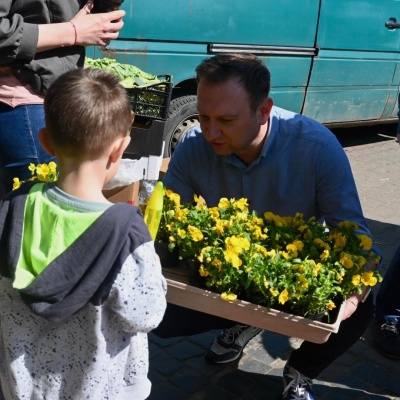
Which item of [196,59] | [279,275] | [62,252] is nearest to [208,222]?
[279,275]

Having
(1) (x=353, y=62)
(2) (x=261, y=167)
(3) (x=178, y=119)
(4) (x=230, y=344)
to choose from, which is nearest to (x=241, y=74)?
(2) (x=261, y=167)

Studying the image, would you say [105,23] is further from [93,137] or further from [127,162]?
[93,137]

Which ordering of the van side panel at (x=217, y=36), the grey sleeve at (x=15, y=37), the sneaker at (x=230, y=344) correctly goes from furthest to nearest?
the van side panel at (x=217, y=36) < the sneaker at (x=230, y=344) < the grey sleeve at (x=15, y=37)

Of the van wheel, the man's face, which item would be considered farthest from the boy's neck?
the van wheel

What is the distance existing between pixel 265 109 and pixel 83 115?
1.16m

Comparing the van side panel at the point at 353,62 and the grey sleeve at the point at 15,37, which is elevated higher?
the grey sleeve at the point at 15,37

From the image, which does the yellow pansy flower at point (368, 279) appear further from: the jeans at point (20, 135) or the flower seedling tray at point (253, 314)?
the jeans at point (20, 135)

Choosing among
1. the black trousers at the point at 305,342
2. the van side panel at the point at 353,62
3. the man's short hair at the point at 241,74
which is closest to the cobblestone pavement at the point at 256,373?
the black trousers at the point at 305,342

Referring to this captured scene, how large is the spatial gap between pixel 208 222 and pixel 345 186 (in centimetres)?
61

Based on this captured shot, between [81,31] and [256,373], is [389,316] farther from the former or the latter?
[81,31]

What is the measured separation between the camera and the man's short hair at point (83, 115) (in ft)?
5.77

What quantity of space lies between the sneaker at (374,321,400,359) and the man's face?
1310mm

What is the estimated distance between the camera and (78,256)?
177 cm

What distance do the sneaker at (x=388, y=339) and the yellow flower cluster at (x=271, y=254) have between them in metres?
1.09
